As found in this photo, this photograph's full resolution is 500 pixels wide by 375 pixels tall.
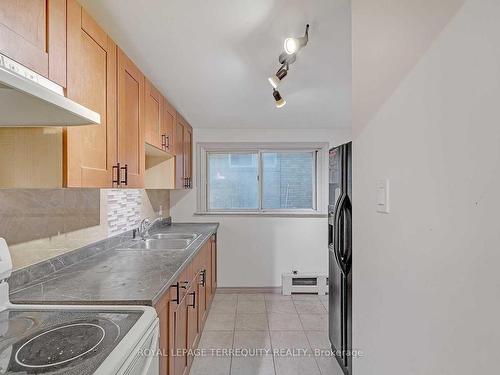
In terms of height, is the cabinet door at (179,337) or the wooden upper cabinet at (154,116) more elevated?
the wooden upper cabinet at (154,116)

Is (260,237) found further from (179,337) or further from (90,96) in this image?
(90,96)

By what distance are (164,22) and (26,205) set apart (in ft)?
3.72

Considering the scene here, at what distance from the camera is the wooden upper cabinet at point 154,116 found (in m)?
2.16

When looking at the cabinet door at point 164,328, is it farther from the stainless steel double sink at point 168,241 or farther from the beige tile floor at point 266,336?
the stainless steel double sink at point 168,241

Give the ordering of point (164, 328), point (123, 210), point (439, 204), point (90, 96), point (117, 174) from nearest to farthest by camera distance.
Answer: point (439, 204), point (90, 96), point (164, 328), point (117, 174), point (123, 210)

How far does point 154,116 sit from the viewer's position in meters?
2.31

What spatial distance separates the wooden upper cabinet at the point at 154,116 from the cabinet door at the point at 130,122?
0.42 ft

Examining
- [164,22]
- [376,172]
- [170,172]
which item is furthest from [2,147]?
[170,172]

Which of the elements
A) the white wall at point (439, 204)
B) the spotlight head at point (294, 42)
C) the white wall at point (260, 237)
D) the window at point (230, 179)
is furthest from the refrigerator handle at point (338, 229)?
the window at point (230, 179)

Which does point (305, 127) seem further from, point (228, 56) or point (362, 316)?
point (362, 316)

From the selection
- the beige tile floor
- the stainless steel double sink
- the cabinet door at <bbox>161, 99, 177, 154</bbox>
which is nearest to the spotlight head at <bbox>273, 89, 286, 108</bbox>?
the cabinet door at <bbox>161, 99, 177, 154</bbox>

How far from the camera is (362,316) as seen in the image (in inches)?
52.3

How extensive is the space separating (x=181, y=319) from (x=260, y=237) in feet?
7.24

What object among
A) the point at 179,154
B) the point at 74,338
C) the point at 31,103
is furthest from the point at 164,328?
the point at 179,154
